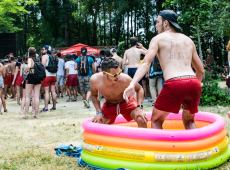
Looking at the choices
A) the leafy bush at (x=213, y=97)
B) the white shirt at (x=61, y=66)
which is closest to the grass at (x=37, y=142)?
the leafy bush at (x=213, y=97)

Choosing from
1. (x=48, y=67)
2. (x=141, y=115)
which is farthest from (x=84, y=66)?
(x=141, y=115)

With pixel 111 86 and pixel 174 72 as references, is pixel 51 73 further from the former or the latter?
pixel 174 72

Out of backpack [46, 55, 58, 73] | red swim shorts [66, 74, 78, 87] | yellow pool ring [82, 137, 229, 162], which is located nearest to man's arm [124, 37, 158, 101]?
yellow pool ring [82, 137, 229, 162]

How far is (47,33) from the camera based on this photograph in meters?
32.6

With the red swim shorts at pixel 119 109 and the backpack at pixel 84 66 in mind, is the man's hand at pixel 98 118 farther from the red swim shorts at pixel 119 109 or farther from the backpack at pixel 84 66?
the backpack at pixel 84 66

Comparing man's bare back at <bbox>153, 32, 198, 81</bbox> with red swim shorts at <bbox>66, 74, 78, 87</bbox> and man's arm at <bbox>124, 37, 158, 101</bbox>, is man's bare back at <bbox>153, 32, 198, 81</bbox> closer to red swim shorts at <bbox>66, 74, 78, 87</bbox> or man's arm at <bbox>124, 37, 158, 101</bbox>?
man's arm at <bbox>124, 37, 158, 101</bbox>

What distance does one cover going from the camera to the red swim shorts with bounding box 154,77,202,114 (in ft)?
9.34

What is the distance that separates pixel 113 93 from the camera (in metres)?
3.83

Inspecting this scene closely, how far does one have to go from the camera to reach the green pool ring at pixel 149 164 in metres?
2.69

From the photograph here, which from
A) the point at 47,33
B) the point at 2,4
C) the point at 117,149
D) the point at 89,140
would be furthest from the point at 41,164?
the point at 47,33

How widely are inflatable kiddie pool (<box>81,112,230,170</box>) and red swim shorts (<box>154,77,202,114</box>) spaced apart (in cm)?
30

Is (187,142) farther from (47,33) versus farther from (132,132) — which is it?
(47,33)

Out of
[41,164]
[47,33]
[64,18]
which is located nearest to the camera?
[41,164]

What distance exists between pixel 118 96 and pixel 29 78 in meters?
3.76
